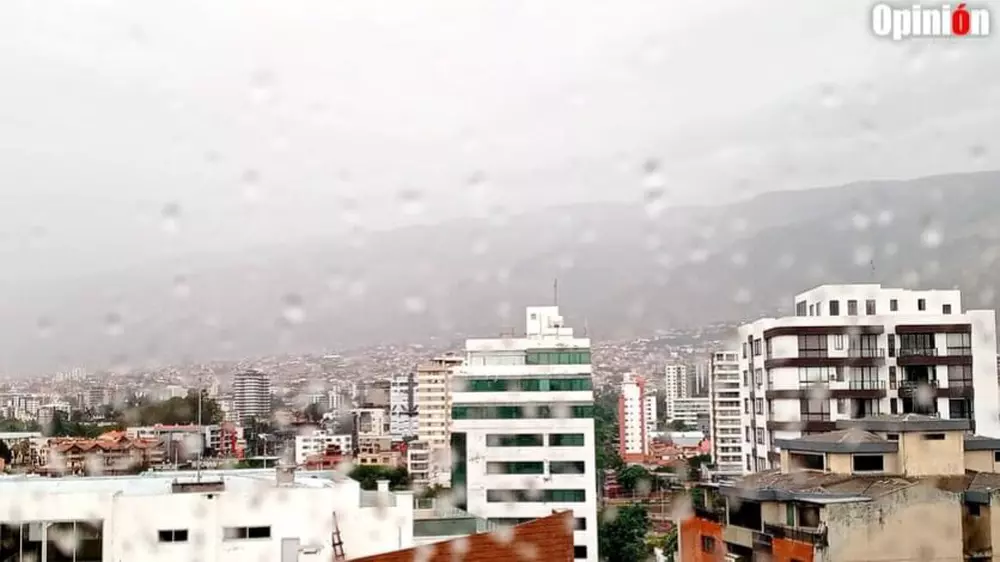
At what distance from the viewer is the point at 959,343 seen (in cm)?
807

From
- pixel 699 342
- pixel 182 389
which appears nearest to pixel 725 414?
pixel 699 342

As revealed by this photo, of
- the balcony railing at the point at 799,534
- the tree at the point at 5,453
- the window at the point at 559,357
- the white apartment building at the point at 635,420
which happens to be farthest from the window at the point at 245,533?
the white apartment building at the point at 635,420

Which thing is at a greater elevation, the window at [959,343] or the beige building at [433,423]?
the window at [959,343]

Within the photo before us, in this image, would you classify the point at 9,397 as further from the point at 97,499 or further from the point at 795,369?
the point at 795,369

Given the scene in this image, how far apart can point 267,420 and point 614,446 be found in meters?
4.77

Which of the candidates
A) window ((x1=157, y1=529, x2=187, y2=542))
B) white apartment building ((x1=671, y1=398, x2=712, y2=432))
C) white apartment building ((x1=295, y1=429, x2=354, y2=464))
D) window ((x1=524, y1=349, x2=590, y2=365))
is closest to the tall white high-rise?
white apartment building ((x1=295, y1=429, x2=354, y2=464))

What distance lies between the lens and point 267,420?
8.47 metres

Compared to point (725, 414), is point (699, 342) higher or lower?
higher

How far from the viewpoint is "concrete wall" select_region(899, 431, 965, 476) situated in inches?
172

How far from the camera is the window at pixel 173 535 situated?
3258 millimetres

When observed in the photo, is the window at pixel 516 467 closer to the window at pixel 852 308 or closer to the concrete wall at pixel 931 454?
the window at pixel 852 308

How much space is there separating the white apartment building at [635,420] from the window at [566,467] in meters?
1.82

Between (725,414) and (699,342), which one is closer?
(699,342)

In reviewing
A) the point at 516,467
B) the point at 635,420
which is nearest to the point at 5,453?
the point at 516,467
